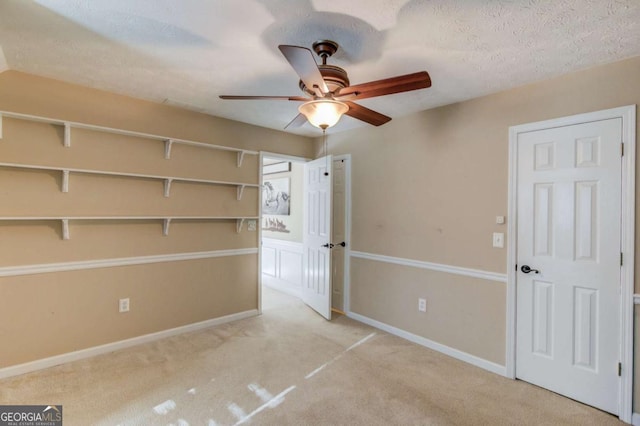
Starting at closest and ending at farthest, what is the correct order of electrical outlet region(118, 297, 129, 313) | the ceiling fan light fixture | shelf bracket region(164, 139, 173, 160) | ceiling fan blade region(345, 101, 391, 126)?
the ceiling fan light fixture < ceiling fan blade region(345, 101, 391, 126) < electrical outlet region(118, 297, 129, 313) < shelf bracket region(164, 139, 173, 160)

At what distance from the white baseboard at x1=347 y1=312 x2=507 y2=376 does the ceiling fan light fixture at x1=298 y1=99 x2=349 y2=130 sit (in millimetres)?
2445

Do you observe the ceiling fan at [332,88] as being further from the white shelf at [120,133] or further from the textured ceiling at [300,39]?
the white shelf at [120,133]

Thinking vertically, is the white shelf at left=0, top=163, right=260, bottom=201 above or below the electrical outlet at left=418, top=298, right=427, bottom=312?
above

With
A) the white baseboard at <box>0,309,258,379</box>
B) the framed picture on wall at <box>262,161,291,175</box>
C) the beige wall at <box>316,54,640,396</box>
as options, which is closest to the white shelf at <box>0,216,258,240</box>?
the white baseboard at <box>0,309,258,379</box>

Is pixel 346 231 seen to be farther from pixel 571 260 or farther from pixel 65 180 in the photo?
pixel 65 180

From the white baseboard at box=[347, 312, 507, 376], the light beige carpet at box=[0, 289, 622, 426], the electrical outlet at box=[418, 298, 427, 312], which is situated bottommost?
the light beige carpet at box=[0, 289, 622, 426]

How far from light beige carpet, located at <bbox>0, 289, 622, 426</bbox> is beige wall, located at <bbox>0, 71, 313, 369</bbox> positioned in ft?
1.16

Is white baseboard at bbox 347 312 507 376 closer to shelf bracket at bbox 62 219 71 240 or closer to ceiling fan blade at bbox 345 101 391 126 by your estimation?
ceiling fan blade at bbox 345 101 391 126

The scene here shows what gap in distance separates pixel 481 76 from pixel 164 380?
11.2 feet

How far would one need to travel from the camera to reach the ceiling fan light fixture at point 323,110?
1.87m

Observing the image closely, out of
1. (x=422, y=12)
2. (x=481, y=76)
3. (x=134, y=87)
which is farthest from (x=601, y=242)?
(x=134, y=87)

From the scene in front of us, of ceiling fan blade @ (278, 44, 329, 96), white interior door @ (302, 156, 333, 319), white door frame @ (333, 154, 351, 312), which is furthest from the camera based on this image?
white door frame @ (333, 154, 351, 312)

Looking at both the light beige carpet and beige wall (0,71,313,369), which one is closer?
the light beige carpet

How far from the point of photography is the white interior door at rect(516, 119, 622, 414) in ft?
7.22
